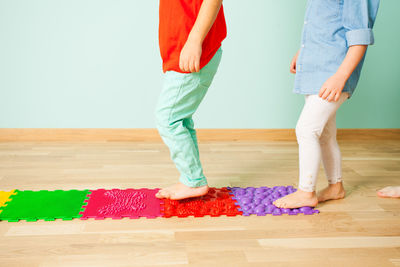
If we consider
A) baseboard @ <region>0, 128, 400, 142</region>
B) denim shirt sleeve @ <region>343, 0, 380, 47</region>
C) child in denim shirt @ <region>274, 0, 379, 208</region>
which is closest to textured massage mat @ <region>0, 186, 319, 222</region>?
child in denim shirt @ <region>274, 0, 379, 208</region>

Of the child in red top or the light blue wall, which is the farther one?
the light blue wall

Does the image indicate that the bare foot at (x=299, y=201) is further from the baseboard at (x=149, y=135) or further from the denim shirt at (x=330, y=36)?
the baseboard at (x=149, y=135)

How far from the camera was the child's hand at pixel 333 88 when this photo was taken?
1.21 m

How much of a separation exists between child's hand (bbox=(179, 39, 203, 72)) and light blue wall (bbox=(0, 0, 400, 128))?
46.6 inches

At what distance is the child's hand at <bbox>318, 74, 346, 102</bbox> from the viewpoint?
3.98 feet

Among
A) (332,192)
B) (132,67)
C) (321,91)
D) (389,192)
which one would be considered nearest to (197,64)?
(321,91)

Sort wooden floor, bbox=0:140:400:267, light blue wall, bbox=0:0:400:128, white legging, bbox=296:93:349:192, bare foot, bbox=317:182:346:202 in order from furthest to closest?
light blue wall, bbox=0:0:400:128 → bare foot, bbox=317:182:346:202 → white legging, bbox=296:93:349:192 → wooden floor, bbox=0:140:400:267

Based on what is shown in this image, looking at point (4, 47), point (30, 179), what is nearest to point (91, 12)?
point (4, 47)

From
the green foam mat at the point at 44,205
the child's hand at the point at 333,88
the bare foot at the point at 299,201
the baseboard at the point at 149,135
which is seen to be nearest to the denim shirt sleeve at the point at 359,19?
the child's hand at the point at 333,88

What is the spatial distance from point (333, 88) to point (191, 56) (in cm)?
45

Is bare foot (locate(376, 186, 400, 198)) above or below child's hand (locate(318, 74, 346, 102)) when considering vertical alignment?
below

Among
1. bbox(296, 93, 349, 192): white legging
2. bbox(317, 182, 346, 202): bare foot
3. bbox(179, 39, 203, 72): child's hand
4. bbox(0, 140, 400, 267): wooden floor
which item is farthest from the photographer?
bbox(317, 182, 346, 202): bare foot

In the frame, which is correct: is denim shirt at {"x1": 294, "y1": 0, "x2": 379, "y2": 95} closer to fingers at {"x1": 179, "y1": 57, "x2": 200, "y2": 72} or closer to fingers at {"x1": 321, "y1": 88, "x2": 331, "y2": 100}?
fingers at {"x1": 321, "y1": 88, "x2": 331, "y2": 100}

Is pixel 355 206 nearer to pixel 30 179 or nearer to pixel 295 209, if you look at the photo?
pixel 295 209
